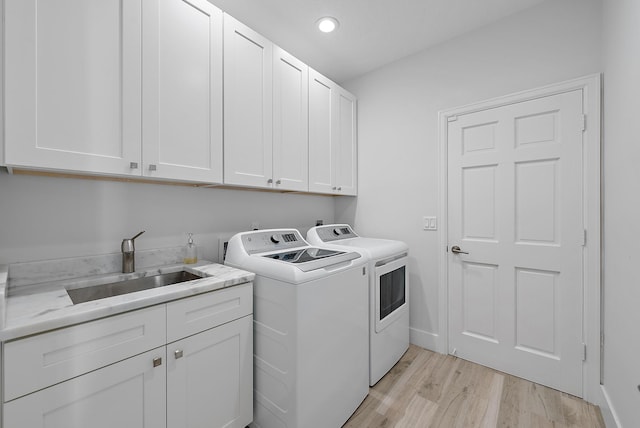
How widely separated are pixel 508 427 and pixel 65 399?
210 cm

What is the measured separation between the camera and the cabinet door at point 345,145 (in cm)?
261

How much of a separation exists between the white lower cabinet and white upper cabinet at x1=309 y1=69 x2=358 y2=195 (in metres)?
1.29

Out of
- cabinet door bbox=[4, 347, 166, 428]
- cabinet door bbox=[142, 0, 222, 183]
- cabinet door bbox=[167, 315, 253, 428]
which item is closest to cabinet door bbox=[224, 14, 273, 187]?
cabinet door bbox=[142, 0, 222, 183]

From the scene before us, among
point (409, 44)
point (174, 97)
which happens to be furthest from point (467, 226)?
point (174, 97)

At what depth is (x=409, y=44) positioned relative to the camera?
7.72 ft

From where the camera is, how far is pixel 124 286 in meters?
1.46

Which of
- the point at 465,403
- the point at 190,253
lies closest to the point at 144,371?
the point at 190,253

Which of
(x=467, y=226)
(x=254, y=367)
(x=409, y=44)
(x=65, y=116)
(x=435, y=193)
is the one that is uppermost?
(x=409, y=44)

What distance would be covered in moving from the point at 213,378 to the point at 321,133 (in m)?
1.94

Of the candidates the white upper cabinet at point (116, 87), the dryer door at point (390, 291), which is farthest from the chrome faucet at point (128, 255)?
the dryer door at point (390, 291)

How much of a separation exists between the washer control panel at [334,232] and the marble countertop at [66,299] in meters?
0.97

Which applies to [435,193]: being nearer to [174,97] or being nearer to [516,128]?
[516,128]

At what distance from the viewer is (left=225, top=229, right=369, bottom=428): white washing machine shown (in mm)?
1362

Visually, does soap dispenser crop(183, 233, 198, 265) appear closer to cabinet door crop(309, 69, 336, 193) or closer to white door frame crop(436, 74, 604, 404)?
cabinet door crop(309, 69, 336, 193)
